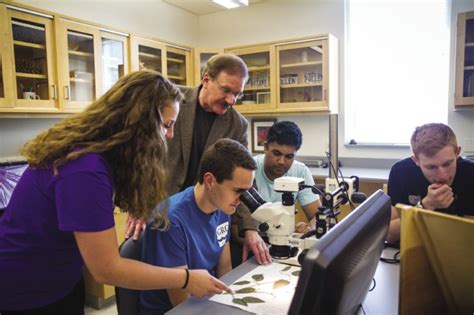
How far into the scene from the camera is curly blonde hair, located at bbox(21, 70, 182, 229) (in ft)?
3.06

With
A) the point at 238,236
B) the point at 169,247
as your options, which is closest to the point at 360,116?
the point at 238,236

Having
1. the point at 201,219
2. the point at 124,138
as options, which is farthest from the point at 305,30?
the point at 124,138

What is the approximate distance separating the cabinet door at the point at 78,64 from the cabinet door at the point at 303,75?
1.68m

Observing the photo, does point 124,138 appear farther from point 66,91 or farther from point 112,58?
point 112,58

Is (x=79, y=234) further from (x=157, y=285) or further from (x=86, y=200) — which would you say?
(x=157, y=285)

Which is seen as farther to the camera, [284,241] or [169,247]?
[284,241]

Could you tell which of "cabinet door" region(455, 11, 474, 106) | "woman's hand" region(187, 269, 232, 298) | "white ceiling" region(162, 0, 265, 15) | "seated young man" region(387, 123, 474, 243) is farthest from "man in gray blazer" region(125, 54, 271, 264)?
"white ceiling" region(162, 0, 265, 15)

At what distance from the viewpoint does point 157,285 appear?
38.3 inches

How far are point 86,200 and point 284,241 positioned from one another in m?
0.76

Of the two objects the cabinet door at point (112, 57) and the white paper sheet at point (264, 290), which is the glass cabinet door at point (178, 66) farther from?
the white paper sheet at point (264, 290)

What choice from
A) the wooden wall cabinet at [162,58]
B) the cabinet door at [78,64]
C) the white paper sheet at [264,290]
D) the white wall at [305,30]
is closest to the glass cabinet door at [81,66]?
the cabinet door at [78,64]

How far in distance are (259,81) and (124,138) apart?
119 inches

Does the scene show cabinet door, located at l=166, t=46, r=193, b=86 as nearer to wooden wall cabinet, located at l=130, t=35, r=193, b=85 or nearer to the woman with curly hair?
wooden wall cabinet, located at l=130, t=35, r=193, b=85

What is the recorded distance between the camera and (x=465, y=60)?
9.93 ft
